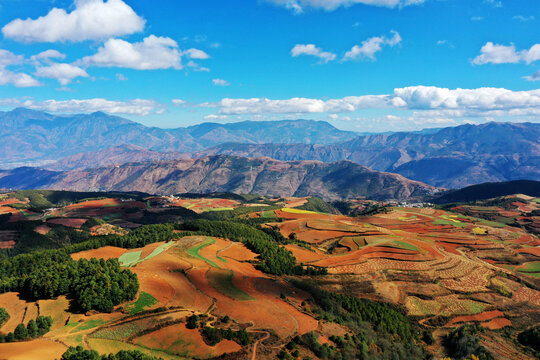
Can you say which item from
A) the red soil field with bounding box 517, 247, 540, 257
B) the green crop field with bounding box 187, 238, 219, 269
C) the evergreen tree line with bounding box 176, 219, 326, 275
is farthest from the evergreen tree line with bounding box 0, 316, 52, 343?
the red soil field with bounding box 517, 247, 540, 257

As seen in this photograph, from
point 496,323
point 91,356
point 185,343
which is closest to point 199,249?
point 185,343

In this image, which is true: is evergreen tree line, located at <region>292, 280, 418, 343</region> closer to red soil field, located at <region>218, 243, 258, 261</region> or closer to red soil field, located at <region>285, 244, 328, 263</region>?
red soil field, located at <region>218, 243, 258, 261</region>

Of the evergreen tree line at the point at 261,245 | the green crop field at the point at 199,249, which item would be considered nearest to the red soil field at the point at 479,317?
the evergreen tree line at the point at 261,245

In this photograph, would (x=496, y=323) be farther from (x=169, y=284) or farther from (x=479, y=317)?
(x=169, y=284)

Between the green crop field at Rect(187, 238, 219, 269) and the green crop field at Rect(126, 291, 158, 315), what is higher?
the green crop field at Rect(126, 291, 158, 315)

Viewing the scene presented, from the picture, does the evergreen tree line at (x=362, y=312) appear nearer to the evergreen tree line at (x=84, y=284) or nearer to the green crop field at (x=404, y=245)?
the evergreen tree line at (x=84, y=284)

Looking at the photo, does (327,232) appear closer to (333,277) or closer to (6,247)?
(333,277)

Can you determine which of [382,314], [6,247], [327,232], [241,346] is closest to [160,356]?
[241,346]
